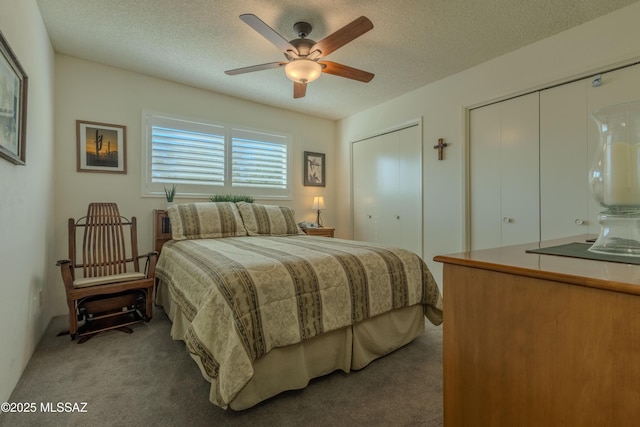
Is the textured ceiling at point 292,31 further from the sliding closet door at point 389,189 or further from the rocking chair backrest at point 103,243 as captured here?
the rocking chair backrest at point 103,243

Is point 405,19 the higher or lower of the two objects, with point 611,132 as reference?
higher

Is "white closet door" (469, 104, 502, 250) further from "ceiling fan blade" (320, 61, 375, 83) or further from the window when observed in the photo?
the window

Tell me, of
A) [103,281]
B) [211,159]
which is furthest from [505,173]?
[103,281]

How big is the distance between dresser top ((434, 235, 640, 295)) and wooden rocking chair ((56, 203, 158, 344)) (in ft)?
8.42

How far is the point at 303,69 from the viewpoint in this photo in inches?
88.4

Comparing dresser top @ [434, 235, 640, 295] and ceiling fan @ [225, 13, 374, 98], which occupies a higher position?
ceiling fan @ [225, 13, 374, 98]

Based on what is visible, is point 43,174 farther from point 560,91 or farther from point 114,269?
point 560,91

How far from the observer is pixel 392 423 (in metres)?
1.41

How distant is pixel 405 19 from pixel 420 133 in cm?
153

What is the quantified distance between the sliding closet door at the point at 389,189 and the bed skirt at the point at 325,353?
5.66 ft

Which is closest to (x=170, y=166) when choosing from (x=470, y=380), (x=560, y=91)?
(x=470, y=380)

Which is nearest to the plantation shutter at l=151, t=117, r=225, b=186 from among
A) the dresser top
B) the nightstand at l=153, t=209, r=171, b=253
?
the nightstand at l=153, t=209, r=171, b=253

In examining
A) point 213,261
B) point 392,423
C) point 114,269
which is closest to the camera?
point 392,423

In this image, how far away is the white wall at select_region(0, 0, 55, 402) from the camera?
5.04 feet
